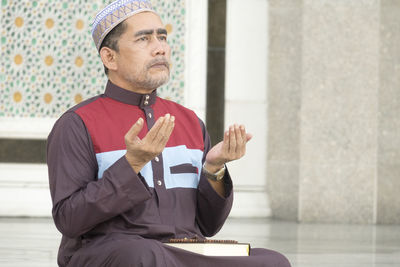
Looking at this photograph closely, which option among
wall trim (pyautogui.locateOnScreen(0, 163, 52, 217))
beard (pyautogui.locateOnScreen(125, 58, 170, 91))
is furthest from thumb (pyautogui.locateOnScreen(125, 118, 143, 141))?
wall trim (pyautogui.locateOnScreen(0, 163, 52, 217))

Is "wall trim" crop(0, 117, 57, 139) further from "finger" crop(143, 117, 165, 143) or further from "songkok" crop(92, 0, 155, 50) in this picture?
"finger" crop(143, 117, 165, 143)

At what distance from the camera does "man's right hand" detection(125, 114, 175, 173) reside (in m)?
2.98

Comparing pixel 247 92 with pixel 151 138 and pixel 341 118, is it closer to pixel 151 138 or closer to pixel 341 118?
pixel 341 118

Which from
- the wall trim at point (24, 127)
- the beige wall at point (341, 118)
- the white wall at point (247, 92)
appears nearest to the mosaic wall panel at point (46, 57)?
the wall trim at point (24, 127)

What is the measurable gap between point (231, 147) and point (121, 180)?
1.44 feet

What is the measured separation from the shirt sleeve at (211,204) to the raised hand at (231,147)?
13 centimetres

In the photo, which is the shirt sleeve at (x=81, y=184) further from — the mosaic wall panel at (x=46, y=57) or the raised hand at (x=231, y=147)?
the mosaic wall panel at (x=46, y=57)

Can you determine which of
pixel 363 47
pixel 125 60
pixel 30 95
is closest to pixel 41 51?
pixel 30 95

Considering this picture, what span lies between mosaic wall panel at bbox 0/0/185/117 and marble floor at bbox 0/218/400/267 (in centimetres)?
125

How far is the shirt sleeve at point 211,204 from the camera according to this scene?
3.47 m

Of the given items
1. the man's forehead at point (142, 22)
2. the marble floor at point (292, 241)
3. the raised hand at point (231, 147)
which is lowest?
the marble floor at point (292, 241)

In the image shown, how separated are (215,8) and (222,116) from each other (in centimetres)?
110

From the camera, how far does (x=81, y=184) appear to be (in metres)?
3.24

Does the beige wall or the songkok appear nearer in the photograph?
the songkok
